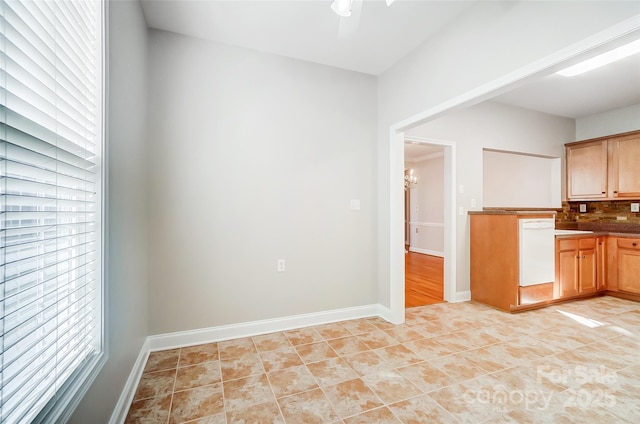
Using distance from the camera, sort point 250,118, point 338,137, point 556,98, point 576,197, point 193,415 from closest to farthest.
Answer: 1. point 193,415
2. point 250,118
3. point 338,137
4. point 556,98
5. point 576,197

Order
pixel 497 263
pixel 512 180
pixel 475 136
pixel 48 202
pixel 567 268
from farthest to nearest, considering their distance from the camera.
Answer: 1. pixel 512 180
2. pixel 475 136
3. pixel 567 268
4. pixel 497 263
5. pixel 48 202

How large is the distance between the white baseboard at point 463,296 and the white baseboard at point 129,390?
11.2 feet

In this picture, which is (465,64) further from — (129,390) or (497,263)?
(129,390)

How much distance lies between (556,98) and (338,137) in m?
3.23

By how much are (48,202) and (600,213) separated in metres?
6.41

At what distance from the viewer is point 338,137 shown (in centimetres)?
289

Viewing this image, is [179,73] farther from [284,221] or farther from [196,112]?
[284,221]

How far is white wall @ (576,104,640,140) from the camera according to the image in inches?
151

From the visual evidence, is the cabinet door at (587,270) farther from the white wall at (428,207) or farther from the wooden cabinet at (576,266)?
the white wall at (428,207)

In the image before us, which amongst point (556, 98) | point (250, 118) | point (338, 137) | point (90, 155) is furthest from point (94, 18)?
point (556, 98)

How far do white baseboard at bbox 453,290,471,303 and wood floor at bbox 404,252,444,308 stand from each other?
7.8 inches

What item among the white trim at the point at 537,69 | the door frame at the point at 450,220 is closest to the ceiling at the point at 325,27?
the white trim at the point at 537,69

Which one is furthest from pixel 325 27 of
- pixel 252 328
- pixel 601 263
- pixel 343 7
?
pixel 601 263

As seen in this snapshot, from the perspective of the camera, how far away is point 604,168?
12.8ft
